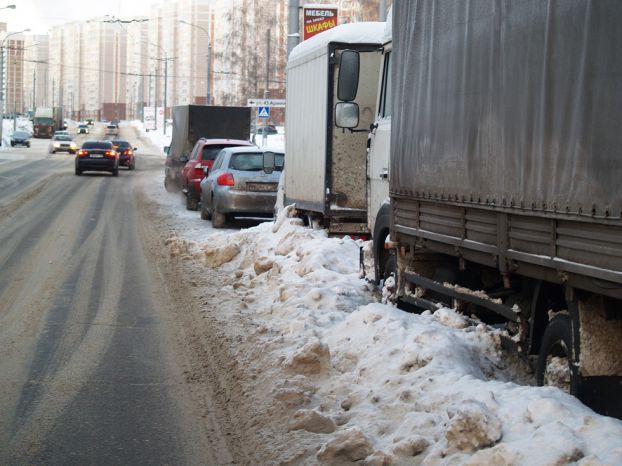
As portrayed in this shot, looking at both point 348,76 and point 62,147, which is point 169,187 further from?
point 62,147

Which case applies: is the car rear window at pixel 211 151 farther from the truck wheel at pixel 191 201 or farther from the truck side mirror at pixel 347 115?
the truck side mirror at pixel 347 115

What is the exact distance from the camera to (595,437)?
4.56 metres

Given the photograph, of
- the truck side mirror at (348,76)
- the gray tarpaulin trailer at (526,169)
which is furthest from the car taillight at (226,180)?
the gray tarpaulin trailer at (526,169)

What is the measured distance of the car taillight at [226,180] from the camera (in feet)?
66.6

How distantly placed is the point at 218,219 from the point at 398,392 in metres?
14.5

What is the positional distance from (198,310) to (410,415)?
5.34 metres

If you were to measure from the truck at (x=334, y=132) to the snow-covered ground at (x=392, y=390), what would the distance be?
277 centimetres

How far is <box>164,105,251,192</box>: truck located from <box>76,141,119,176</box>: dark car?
387 inches

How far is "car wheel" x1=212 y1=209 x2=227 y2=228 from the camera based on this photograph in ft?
67.2

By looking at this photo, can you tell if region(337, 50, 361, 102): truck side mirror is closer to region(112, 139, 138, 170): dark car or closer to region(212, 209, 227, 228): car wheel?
region(212, 209, 227, 228): car wheel

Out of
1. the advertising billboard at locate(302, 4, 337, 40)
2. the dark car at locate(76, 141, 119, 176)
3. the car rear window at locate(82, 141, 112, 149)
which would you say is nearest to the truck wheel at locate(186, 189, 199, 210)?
the advertising billboard at locate(302, 4, 337, 40)

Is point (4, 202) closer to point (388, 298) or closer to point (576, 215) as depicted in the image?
point (388, 298)

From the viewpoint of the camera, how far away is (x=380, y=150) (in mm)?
10039

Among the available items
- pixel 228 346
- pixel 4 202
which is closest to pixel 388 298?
pixel 228 346
